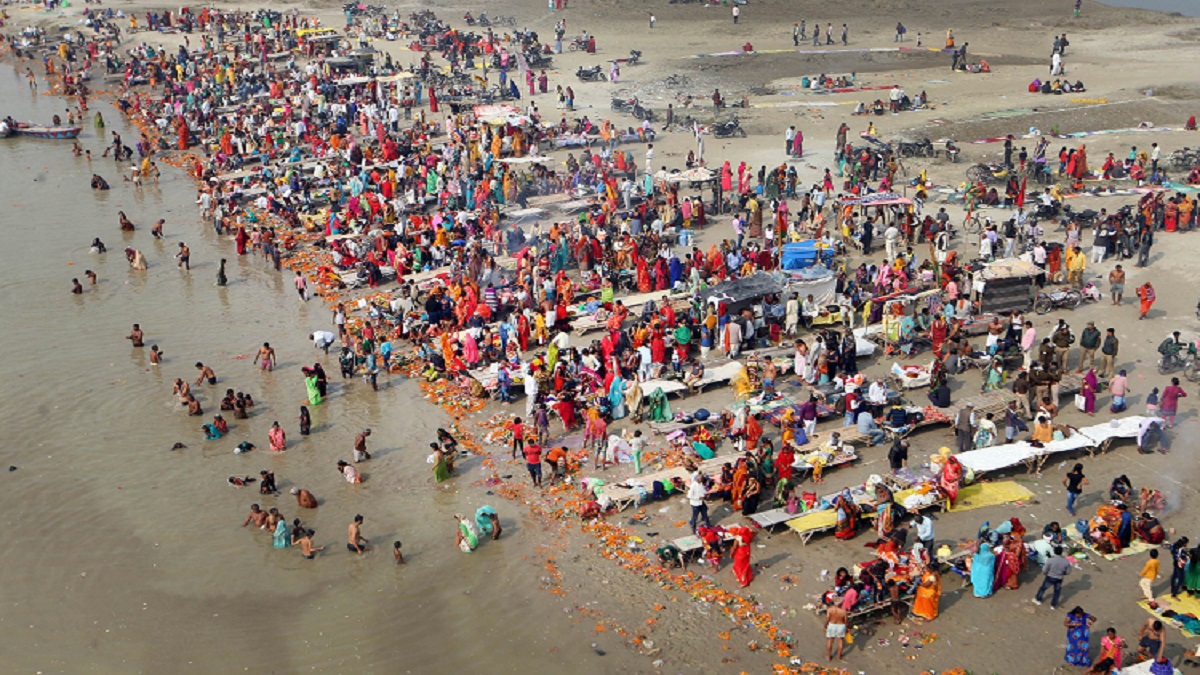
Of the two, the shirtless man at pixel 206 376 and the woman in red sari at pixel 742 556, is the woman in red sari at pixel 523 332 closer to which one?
the shirtless man at pixel 206 376

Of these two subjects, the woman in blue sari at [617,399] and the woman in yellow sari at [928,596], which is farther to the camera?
the woman in blue sari at [617,399]

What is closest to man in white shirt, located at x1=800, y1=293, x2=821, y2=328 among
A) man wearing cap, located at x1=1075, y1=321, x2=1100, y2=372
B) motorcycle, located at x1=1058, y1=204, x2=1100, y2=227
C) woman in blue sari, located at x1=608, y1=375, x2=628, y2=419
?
woman in blue sari, located at x1=608, y1=375, x2=628, y2=419

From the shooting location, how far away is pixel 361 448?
70.3ft

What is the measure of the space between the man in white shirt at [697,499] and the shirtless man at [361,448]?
22.2 ft

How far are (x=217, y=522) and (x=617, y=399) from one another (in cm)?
764

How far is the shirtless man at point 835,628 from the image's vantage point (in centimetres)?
1483

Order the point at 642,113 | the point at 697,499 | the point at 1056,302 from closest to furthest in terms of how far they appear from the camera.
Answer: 1. the point at 697,499
2. the point at 1056,302
3. the point at 642,113

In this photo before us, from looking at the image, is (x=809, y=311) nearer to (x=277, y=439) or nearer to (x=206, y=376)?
(x=277, y=439)

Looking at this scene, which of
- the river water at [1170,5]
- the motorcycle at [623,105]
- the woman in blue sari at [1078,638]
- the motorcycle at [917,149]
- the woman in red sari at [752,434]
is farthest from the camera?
the river water at [1170,5]

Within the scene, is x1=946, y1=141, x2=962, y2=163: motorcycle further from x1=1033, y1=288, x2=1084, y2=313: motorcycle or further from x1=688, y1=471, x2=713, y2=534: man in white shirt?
x1=688, y1=471, x2=713, y2=534: man in white shirt

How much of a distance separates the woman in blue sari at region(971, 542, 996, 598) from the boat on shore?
153 ft

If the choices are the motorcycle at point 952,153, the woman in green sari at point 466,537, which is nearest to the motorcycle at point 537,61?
the motorcycle at point 952,153

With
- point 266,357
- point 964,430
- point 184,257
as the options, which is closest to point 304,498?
point 266,357

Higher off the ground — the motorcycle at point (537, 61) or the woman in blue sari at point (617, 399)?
the motorcycle at point (537, 61)
